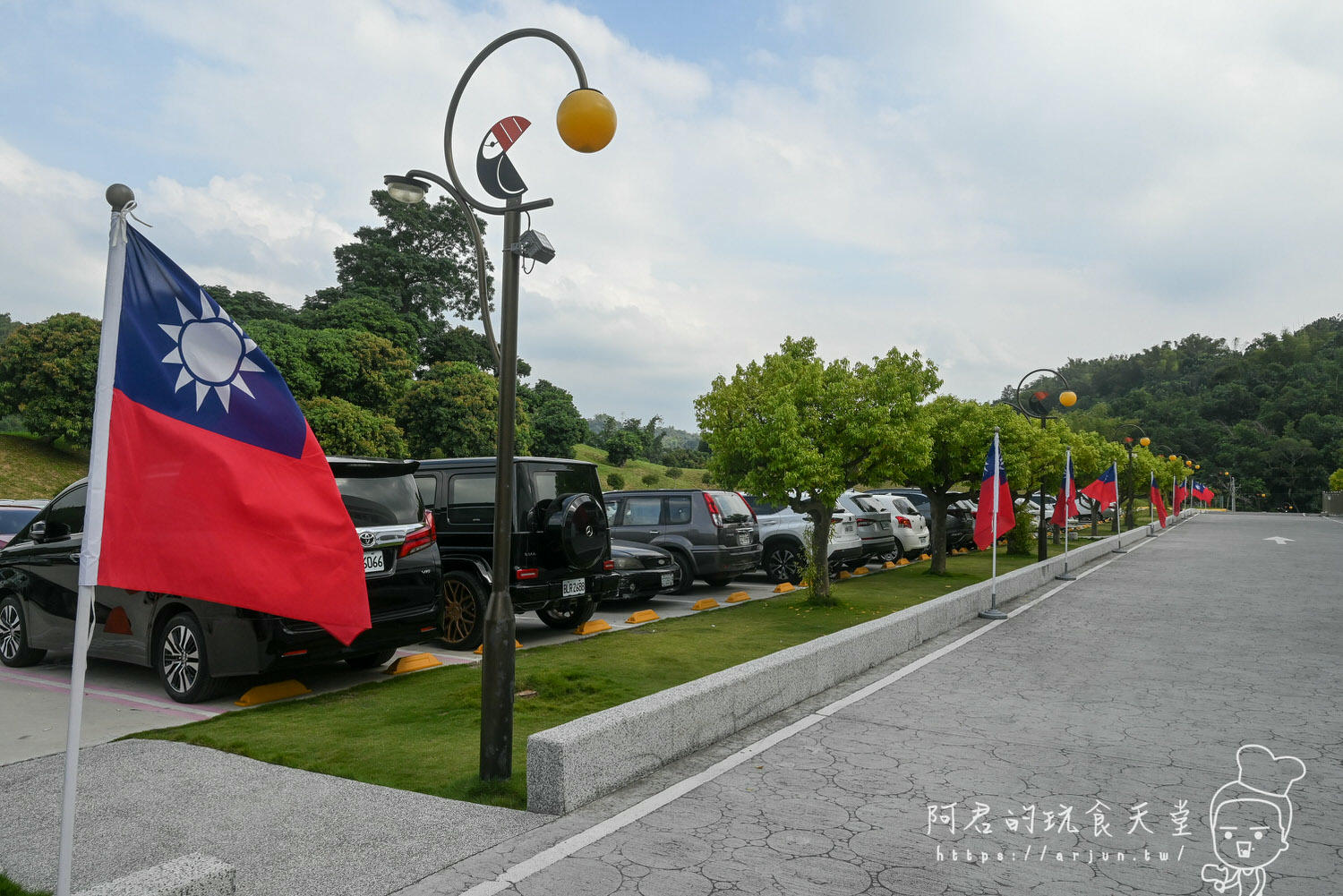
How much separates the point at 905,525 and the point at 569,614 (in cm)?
1072

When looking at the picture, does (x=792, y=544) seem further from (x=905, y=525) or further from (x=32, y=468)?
(x=32, y=468)

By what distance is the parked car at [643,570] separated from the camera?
38.3 ft

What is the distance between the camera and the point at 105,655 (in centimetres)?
737

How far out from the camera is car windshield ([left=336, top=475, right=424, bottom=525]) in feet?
23.7

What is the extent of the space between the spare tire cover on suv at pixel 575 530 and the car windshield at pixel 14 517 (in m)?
8.00

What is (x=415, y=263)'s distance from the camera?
5516 centimetres

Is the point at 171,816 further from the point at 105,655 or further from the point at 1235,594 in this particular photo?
the point at 1235,594

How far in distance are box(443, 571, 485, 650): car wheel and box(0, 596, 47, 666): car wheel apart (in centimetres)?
379

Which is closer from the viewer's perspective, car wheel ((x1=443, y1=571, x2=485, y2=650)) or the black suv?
the black suv

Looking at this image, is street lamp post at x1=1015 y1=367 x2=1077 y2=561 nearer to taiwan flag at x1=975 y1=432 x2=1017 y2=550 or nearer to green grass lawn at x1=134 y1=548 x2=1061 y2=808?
taiwan flag at x1=975 y1=432 x2=1017 y2=550

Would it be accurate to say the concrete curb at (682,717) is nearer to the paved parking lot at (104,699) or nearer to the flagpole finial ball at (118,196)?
the flagpole finial ball at (118,196)

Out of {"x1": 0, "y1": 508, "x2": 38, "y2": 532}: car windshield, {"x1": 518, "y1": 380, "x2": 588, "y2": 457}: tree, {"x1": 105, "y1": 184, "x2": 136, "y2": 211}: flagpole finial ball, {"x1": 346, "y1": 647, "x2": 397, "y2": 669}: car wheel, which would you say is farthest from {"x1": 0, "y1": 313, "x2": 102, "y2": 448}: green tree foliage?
{"x1": 105, "y1": 184, "x2": 136, "y2": 211}: flagpole finial ball

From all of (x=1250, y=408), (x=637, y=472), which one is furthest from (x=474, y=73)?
(x=1250, y=408)

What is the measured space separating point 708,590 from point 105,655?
9.72 meters
